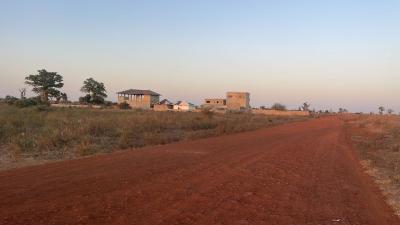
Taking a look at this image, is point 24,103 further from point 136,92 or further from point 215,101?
point 215,101

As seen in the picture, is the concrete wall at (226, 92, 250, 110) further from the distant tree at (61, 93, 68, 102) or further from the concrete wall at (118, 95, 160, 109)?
the distant tree at (61, 93, 68, 102)

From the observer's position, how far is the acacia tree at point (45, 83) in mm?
116312

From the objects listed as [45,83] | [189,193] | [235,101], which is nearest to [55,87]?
[45,83]

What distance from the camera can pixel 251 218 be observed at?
8852 mm

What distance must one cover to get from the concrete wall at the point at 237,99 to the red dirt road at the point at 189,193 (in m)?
112

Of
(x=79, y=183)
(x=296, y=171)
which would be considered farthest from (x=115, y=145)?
(x=79, y=183)

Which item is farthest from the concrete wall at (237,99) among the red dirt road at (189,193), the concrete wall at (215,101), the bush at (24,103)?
the red dirt road at (189,193)

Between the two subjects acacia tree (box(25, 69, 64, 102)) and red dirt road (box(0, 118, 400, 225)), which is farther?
acacia tree (box(25, 69, 64, 102))

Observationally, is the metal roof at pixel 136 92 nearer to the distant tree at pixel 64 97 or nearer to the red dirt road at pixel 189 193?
the distant tree at pixel 64 97

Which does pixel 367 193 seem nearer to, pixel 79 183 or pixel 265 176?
pixel 265 176

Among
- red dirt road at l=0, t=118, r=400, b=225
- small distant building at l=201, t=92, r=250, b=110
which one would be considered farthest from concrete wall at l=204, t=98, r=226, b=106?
red dirt road at l=0, t=118, r=400, b=225

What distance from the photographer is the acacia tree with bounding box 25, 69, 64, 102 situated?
4579 inches

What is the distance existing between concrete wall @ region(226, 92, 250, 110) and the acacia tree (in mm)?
41460

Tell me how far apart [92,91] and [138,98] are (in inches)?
462
